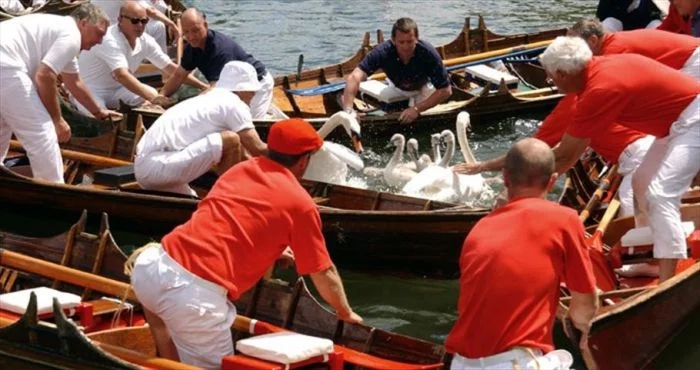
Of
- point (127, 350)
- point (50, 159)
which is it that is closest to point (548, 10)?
point (50, 159)

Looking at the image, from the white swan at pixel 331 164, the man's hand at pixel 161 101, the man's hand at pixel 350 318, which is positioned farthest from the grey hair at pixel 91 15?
the man's hand at pixel 350 318

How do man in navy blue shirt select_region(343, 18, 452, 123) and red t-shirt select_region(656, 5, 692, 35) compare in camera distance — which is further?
man in navy blue shirt select_region(343, 18, 452, 123)

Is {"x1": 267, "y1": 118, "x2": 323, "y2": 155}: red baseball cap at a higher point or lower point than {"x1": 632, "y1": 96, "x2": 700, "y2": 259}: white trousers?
higher

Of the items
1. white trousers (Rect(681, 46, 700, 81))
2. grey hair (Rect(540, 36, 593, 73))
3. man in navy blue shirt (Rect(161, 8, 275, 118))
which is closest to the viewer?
grey hair (Rect(540, 36, 593, 73))

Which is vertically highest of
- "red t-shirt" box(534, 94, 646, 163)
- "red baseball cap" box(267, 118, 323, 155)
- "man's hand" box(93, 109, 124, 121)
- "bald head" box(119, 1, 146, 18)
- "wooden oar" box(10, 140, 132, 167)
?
"red baseball cap" box(267, 118, 323, 155)

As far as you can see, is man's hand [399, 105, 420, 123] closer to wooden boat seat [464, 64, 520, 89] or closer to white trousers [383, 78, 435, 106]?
white trousers [383, 78, 435, 106]

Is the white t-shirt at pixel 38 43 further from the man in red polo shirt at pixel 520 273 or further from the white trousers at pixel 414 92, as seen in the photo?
the man in red polo shirt at pixel 520 273

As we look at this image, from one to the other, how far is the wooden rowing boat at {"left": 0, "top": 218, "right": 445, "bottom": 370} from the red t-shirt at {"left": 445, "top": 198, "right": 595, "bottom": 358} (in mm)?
1158

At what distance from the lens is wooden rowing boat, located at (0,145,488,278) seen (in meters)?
9.85

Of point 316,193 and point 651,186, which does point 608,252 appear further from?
point 316,193

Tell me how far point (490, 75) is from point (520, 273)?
1029cm

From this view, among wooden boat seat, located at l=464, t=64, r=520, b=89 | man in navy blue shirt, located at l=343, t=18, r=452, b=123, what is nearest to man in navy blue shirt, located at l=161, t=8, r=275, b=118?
man in navy blue shirt, located at l=343, t=18, r=452, b=123

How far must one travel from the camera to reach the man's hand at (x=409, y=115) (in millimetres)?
13883

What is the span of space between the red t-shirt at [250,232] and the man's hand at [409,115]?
291 inches
